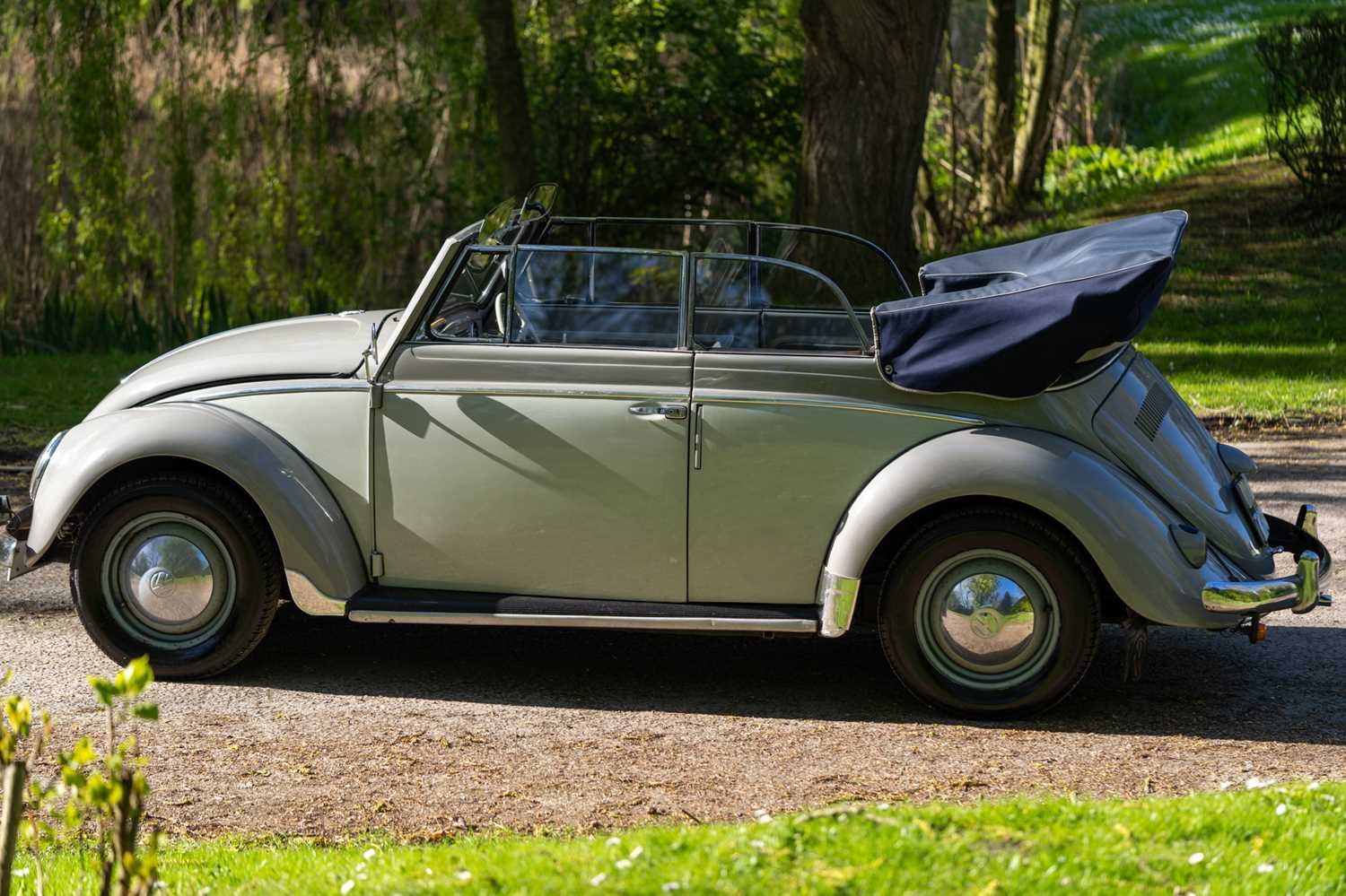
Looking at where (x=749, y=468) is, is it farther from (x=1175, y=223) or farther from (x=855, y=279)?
(x=855, y=279)

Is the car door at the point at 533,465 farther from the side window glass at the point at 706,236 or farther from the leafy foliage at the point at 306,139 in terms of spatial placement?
the leafy foliage at the point at 306,139

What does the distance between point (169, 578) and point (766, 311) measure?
7.87 feet

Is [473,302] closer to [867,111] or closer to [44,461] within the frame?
[44,461]

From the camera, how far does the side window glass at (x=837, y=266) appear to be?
590 cm

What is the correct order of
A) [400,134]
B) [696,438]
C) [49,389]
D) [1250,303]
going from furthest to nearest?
[400,134], [1250,303], [49,389], [696,438]

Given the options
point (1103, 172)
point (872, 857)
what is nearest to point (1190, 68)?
point (1103, 172)

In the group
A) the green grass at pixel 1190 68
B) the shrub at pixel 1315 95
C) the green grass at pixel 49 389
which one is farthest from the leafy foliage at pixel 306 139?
the green grass at pixel 1190 68

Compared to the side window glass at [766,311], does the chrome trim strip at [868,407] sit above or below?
below

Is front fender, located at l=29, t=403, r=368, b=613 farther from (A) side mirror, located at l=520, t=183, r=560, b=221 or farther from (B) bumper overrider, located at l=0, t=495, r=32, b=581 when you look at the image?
(A) side mirror, located at l=520, t=183, r=560, b=221

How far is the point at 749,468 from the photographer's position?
5121 mm

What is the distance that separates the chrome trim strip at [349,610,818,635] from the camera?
5.11 metres

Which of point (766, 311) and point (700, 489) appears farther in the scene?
point (766, 311)

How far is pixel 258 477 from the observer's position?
5.23 meters

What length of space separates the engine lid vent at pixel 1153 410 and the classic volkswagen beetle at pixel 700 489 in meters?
0.02
